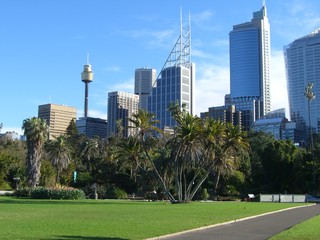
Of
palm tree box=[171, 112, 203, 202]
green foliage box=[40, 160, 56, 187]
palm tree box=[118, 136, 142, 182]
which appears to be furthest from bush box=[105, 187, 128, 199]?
palm tree box=[171, 112, 203, 202]

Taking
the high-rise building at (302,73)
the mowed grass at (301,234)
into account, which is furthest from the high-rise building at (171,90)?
the mowed grass at (301,234)

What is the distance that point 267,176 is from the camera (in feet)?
262

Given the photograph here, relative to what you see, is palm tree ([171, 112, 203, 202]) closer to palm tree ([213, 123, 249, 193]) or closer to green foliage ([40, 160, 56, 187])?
palm tree ([213, 123, 249, 193])

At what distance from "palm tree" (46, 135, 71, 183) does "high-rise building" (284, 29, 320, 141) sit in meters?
88.3

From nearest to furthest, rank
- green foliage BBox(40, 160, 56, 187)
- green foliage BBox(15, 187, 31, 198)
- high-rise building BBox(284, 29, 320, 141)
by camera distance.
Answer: green foliage BBox(15, 187, 31, 198), green foliage BBox(40, 160, 56, 187), high-rise building BBox(284, 29, 320, 141)

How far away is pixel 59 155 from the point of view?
83938mm

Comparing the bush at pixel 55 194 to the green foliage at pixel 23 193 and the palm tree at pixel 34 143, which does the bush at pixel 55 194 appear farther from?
the palm tree at pixel 34 143

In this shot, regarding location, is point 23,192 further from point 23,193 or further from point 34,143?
point 34,143

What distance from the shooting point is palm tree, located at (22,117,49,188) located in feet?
222

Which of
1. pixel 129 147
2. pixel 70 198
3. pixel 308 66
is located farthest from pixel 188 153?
pixel 308 66

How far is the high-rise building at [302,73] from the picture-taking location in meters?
151

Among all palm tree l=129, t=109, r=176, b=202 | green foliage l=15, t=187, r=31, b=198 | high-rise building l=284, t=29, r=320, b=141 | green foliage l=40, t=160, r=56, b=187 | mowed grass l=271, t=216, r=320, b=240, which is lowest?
mowed grass l=271, t=216, r=320, b=240

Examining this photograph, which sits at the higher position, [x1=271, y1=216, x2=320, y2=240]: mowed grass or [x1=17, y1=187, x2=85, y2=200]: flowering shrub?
[x1=17, y1=187, x2=85, y2=200]: flowering shrub

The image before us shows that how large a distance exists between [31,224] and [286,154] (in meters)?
64.1
